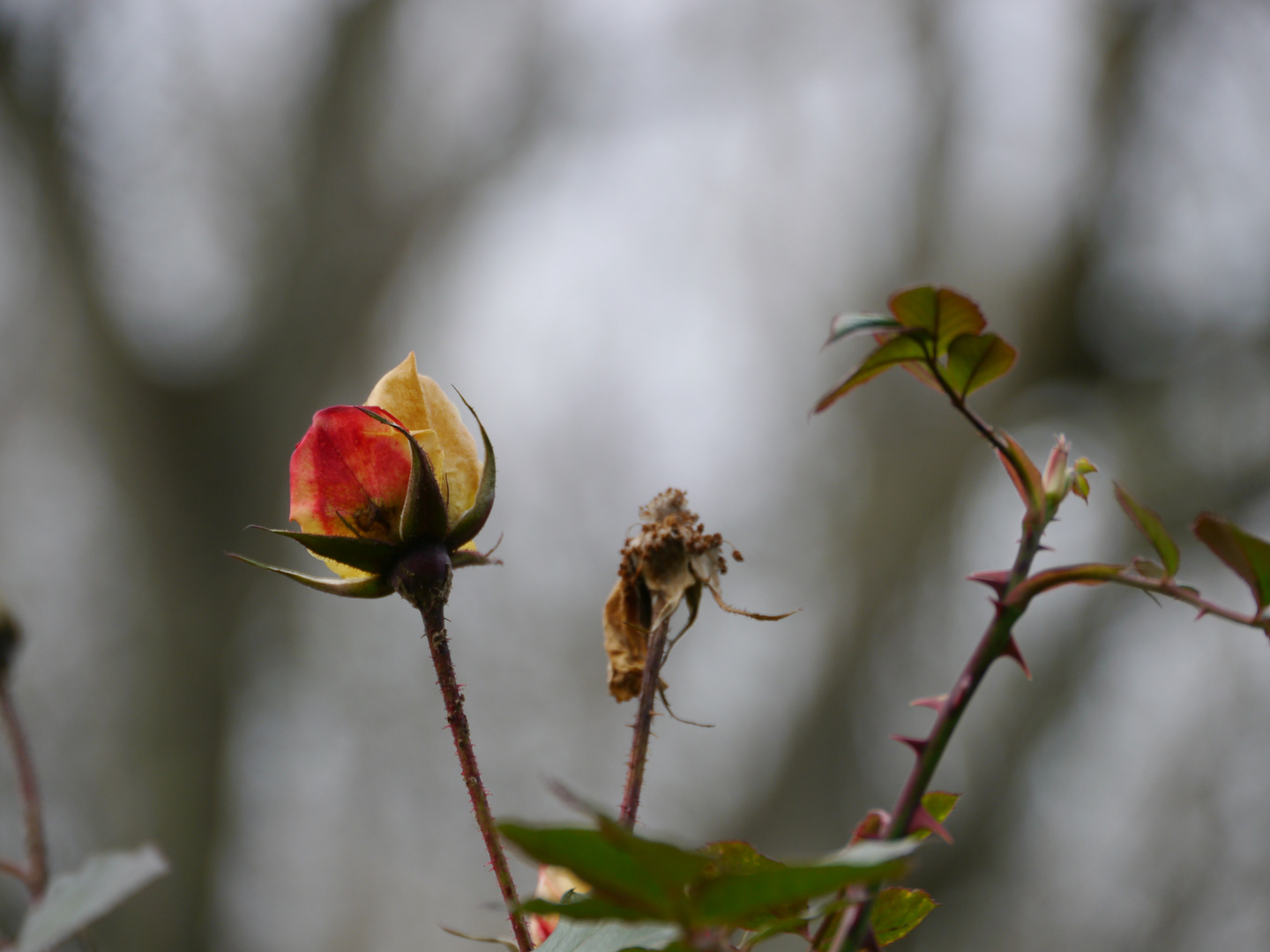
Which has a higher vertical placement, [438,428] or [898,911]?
[438,428]

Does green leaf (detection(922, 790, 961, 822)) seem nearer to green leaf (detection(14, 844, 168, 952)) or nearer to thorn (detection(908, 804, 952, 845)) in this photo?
thorn (detection(908, 804, 952, 845))

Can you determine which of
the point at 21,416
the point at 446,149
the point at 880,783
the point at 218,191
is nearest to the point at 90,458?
the point at 21,416

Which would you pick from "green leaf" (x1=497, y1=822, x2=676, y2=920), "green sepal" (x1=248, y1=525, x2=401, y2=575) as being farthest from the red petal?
"green leaf" (x1=497, y1=822, x2=676, y2=920)

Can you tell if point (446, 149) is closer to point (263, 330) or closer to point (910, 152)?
point (263, 330)

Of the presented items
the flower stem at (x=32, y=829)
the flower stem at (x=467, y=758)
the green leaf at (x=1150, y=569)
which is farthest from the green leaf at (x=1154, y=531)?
the flower stem at (x=32, y=829)

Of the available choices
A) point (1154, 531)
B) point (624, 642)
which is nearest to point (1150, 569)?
point (1154, 531)

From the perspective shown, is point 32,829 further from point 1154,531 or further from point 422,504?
point 1154,531
